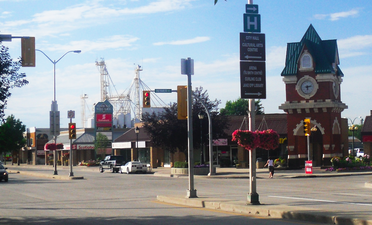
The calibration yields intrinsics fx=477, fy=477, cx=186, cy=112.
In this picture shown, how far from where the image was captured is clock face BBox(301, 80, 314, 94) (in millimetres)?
46906

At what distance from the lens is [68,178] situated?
41.9 metres

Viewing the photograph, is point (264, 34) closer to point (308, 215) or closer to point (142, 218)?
point (308, 215)

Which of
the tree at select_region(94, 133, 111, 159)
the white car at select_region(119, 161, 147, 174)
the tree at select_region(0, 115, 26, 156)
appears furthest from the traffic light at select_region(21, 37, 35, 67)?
the tree at select_region(0, 115, 26, 156)

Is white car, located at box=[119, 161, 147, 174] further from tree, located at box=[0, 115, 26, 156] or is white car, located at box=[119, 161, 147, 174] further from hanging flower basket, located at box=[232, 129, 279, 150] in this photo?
tree, located at box=[0, 115, 26, 156]

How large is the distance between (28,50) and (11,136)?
85.5 m

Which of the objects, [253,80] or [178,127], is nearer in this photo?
[253,80]

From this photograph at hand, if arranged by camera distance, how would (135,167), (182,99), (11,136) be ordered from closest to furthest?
(182,99), (135,167), (11,136)

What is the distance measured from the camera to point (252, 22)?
15469mm

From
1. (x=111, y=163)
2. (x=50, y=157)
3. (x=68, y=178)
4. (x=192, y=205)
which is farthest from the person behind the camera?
(x=50, y=157)

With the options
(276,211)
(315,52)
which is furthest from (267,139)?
(315,52)

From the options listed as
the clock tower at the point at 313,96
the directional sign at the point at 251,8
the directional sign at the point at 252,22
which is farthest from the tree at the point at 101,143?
the directional sign at the point at 251,8

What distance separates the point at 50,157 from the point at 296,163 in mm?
66260

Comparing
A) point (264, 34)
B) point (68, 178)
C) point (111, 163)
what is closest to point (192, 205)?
point (264, 34)

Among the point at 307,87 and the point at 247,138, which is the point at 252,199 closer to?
the point at 247,138
